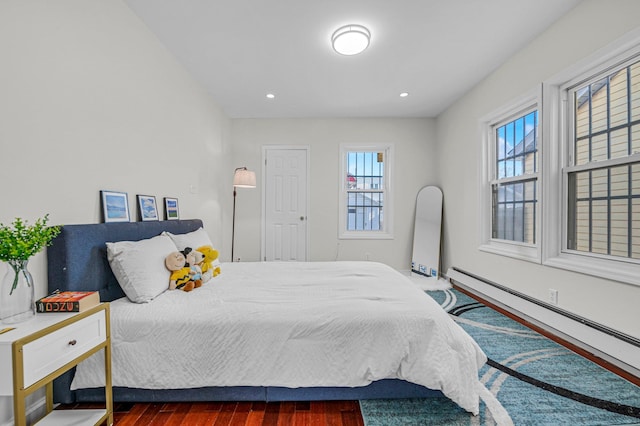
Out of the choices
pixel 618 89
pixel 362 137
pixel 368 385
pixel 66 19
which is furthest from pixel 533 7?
pixel 66 19

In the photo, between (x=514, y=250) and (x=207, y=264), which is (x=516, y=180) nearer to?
(x=514, y=250)

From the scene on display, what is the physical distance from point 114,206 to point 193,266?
691mm

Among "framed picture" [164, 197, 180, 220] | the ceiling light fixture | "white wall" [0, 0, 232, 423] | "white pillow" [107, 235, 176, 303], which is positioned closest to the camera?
"white wall" [0, 0, 232, 423]

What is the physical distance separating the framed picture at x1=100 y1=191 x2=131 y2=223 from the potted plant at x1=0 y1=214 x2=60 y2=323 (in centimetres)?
74

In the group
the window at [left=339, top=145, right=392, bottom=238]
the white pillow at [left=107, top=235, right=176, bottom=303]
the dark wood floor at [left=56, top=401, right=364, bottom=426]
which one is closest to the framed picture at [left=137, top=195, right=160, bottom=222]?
the white pillow at [left=107, top=235, right=176, bottom=303]

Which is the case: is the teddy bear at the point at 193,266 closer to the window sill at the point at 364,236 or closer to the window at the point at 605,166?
the window sill at the point at 364,236

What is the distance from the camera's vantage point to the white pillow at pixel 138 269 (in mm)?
1675

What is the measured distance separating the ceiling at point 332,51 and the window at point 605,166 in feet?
2.33

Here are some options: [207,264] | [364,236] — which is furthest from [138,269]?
[364,236]

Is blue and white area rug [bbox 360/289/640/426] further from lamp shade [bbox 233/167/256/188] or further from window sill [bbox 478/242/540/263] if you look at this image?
lamp shade [bbox 233/167/256/188]

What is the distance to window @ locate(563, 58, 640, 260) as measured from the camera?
1934 millimetres

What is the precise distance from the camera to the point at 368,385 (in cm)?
155

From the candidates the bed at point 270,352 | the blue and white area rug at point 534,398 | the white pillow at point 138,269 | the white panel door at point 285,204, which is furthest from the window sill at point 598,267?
the white panel door at point 285,204

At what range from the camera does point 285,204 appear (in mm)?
4641
